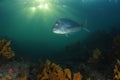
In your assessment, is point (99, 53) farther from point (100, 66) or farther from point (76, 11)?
point (76, 11)

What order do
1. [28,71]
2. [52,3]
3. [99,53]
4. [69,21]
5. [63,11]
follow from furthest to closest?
1. [63,11]
2. [52,3]
3. [99,53]
4. [28,71]
5. [69,21]

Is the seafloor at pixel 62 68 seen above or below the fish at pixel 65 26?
below

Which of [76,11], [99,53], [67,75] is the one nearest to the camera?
[67,75]

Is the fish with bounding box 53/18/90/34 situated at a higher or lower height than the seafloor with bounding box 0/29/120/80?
higher

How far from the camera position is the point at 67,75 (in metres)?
6.80

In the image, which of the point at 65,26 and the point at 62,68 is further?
the point at 62,68

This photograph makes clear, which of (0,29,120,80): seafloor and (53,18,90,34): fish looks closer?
(0,29,120,80): seafloor

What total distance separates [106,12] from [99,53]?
49.9 metres

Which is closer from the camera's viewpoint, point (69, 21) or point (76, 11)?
point (69, 21)

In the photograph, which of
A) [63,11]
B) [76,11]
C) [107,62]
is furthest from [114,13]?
[107,62]

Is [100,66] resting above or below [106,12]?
below

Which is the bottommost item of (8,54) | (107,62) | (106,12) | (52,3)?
(107,62)

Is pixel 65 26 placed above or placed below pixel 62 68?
above

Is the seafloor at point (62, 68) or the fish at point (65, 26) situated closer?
the seafloor at point (62, 68)
